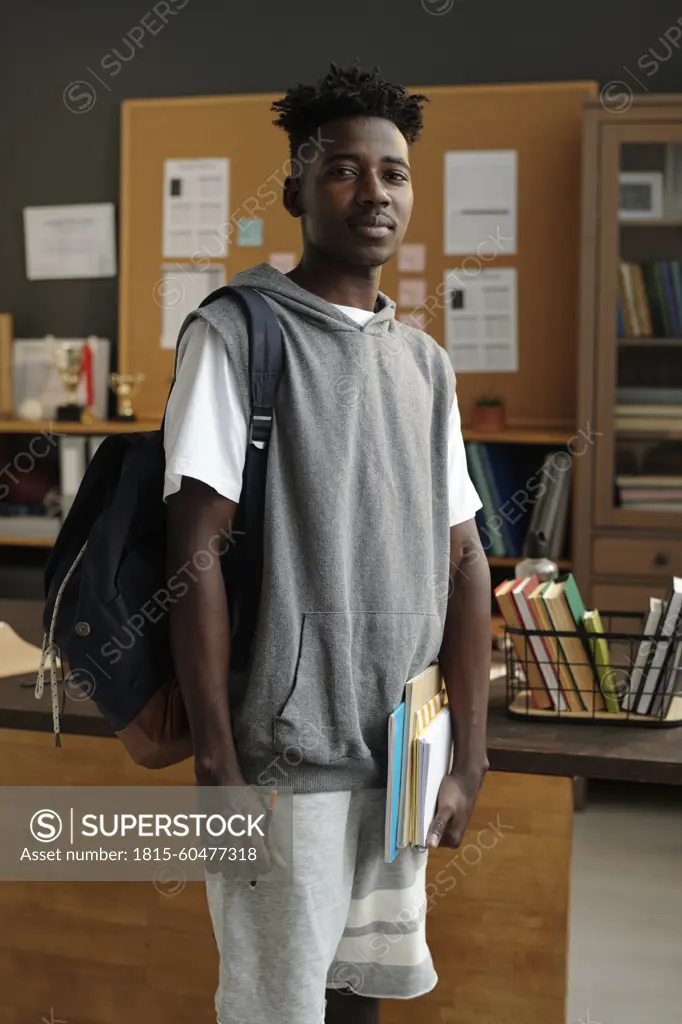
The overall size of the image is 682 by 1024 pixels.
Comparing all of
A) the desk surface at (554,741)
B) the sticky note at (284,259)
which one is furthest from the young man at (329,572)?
the sticky note at (284,259)

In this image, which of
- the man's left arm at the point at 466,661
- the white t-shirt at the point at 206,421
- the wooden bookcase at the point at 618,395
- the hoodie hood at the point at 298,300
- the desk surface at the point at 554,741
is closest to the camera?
the white t-shirt at the point at 206,421

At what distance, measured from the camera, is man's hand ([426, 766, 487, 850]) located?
1323 mm

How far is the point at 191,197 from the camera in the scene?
13.7 feet

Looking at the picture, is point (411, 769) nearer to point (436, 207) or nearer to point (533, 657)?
point (533, 657)

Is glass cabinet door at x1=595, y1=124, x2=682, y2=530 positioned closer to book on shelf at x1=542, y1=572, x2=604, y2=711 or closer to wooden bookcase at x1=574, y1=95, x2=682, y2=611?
wooden bookcase at x1=574, y1=95, x2=682, y2=611

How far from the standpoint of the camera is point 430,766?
4.17 feet

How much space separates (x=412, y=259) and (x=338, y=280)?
2775 millimetres

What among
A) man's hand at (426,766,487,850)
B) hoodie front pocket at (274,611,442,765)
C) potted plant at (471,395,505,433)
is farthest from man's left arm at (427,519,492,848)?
potted plant at (471,395,505,433)

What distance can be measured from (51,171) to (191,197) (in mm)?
615

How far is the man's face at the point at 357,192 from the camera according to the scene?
4.16 ft

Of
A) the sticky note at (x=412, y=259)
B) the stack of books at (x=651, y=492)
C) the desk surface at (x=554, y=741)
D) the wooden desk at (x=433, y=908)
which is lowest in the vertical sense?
the wooden desk at (x=433, y=908)

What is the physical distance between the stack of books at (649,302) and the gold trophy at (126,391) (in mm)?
1756

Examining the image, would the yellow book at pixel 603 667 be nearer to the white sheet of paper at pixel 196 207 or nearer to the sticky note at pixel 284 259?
the sticky note at pixel 284 259

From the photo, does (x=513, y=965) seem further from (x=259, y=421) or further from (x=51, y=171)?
(x=51, y=171)
